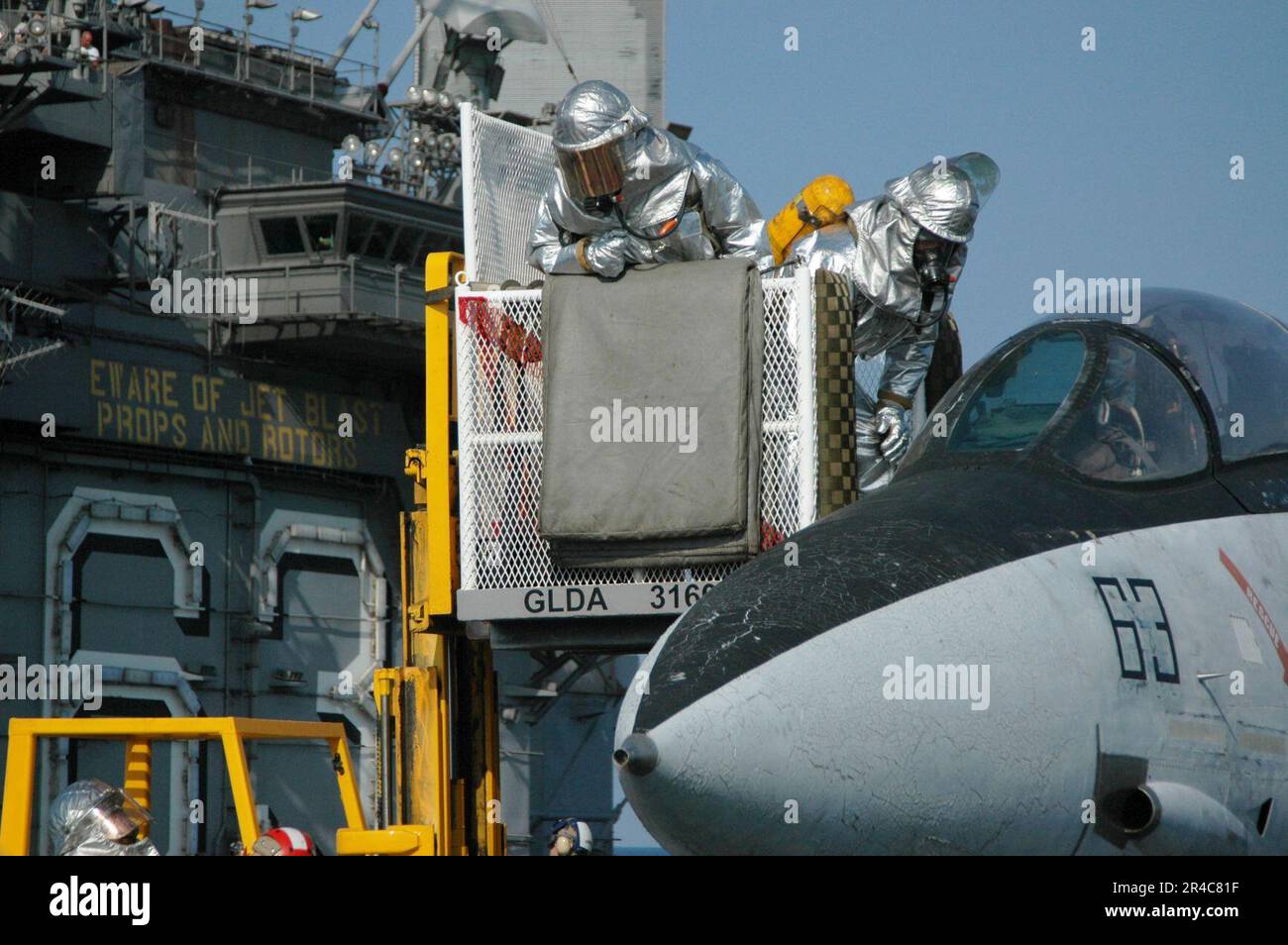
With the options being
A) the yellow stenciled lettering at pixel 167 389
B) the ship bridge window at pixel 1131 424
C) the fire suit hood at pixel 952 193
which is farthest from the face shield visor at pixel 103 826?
the yellow stenciled lettering at pixel 167 389

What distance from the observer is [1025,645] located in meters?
5.78

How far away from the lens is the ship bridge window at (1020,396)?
701 cm

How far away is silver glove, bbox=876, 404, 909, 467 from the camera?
424 inches

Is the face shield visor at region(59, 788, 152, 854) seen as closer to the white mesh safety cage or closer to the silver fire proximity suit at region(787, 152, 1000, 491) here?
the white mesh safety cage

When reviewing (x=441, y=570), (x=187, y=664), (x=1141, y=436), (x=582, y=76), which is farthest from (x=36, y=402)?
(x=1141, y=436)

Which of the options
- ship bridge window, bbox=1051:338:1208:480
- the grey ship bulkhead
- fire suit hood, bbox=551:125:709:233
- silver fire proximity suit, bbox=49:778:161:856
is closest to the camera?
ship bridge window, bbox=1051:338:1208:480

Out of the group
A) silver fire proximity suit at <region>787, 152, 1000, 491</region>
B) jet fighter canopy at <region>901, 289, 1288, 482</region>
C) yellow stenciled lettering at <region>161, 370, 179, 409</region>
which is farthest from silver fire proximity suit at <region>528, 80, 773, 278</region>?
yellow stenciled lettering at <region>161, 370, 179, 409</region>

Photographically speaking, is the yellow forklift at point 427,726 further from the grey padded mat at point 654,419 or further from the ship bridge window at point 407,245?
the ship bridge window at point 407,245

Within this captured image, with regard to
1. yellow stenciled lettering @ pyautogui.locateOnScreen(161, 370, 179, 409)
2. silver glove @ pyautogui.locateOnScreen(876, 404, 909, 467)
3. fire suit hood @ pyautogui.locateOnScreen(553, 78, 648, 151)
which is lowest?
silver glove @ pyautogui.locateOnScreen(876, 404, 909, 467)

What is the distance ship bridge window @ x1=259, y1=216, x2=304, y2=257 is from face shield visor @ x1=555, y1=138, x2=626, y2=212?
93.9ft

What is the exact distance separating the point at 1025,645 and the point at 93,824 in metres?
4.50

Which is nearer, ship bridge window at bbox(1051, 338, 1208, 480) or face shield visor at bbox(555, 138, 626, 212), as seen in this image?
ship bridge window at bbox(1051, 338, 1208, 480)

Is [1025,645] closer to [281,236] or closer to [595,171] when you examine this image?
[595,171]
